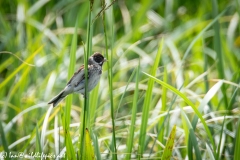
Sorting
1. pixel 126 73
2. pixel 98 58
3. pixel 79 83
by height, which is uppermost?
pixel 126 73

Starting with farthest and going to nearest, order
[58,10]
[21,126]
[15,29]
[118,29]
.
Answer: [118,29], [58,10], [15,29], [21,126]

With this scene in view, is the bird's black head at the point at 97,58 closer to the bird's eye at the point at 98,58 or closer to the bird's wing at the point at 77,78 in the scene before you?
the bird's eye at the point at 98,58

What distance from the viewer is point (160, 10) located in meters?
6.61

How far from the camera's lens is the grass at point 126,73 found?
11.2 ft

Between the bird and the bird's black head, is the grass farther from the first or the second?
the bird's black head

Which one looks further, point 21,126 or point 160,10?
point 160,10

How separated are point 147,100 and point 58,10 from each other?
3243 millimetres

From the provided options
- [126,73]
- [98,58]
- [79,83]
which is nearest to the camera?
[79,83]

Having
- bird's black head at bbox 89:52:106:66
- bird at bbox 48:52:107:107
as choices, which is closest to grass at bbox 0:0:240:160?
bird at bbox 48:52:107:107

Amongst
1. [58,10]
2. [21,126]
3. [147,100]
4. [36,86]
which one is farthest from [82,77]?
[58,10]

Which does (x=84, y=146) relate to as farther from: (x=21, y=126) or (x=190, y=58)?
(x=190, y=58)

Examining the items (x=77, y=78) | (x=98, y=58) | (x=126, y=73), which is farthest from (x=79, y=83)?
(x=126, y=73)

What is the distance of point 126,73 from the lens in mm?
5328

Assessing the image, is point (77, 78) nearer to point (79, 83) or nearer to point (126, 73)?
point (79, 83)
